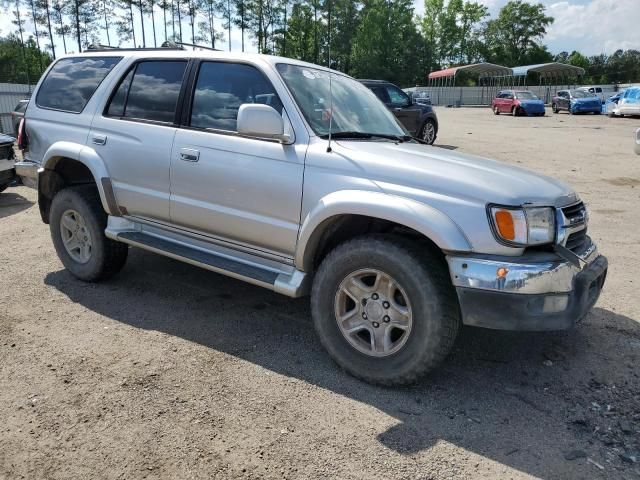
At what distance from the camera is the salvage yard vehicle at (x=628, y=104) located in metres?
28.3

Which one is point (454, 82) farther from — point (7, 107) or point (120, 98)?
point (120, 98)

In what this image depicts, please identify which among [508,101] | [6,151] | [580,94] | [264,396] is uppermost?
[580,94]

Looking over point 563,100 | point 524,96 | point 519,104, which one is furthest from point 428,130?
point 563,100

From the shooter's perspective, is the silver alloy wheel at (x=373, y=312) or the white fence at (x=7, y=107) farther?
the white fence at (x=7, y=107)

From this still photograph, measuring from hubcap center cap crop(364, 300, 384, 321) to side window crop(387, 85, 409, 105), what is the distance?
12248mm

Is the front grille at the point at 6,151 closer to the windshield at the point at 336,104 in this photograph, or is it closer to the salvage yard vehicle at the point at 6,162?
the salvage yard vehicle at the point at 6,162

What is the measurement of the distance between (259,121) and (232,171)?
50 cm

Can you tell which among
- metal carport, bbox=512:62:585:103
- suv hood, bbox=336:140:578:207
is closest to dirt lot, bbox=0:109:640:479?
suv hood, bbox=336:140:578:207

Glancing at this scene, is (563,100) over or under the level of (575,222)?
over

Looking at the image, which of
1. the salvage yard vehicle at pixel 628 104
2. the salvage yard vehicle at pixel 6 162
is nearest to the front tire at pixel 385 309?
the salvage yard vehicle at pixel 6 162

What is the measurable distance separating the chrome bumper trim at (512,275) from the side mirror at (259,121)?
53.3 inches

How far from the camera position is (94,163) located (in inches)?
174

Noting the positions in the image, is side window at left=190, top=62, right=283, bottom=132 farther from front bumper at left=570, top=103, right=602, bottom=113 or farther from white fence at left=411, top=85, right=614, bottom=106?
white fence at left=411, top=85, right=614, bottom=106

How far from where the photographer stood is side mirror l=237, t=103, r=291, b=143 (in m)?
3.30
